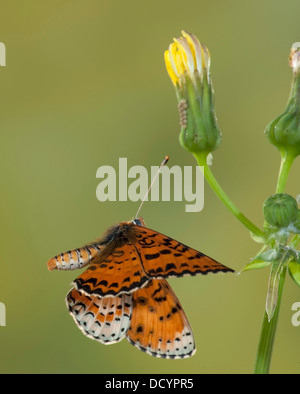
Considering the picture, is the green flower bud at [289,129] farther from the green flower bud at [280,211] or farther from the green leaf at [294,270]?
the green leaf at [294,270]

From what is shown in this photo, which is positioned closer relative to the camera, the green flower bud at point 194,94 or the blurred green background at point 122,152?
the green flower bud at point 194,94

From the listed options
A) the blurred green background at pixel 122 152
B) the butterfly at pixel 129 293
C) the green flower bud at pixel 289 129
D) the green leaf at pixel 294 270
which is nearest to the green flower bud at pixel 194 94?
the green flower bud at pixel 289 129

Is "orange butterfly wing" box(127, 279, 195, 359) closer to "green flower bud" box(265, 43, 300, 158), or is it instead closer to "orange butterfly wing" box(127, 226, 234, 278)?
"orange butterfly wing" box(127, 226, 234, 278)

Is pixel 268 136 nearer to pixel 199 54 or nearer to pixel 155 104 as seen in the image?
pixel 199 54

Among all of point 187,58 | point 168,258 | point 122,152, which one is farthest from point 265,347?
point 122,152

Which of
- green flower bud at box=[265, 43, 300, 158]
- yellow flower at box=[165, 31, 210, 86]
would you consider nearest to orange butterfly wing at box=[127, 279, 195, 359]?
green flower bud at box=[265, 43, 300, 158]

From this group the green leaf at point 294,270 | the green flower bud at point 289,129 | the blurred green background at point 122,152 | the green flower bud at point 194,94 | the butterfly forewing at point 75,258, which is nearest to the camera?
the green leaf at point 294,270

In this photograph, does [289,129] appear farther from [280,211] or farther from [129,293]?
[129,293]
